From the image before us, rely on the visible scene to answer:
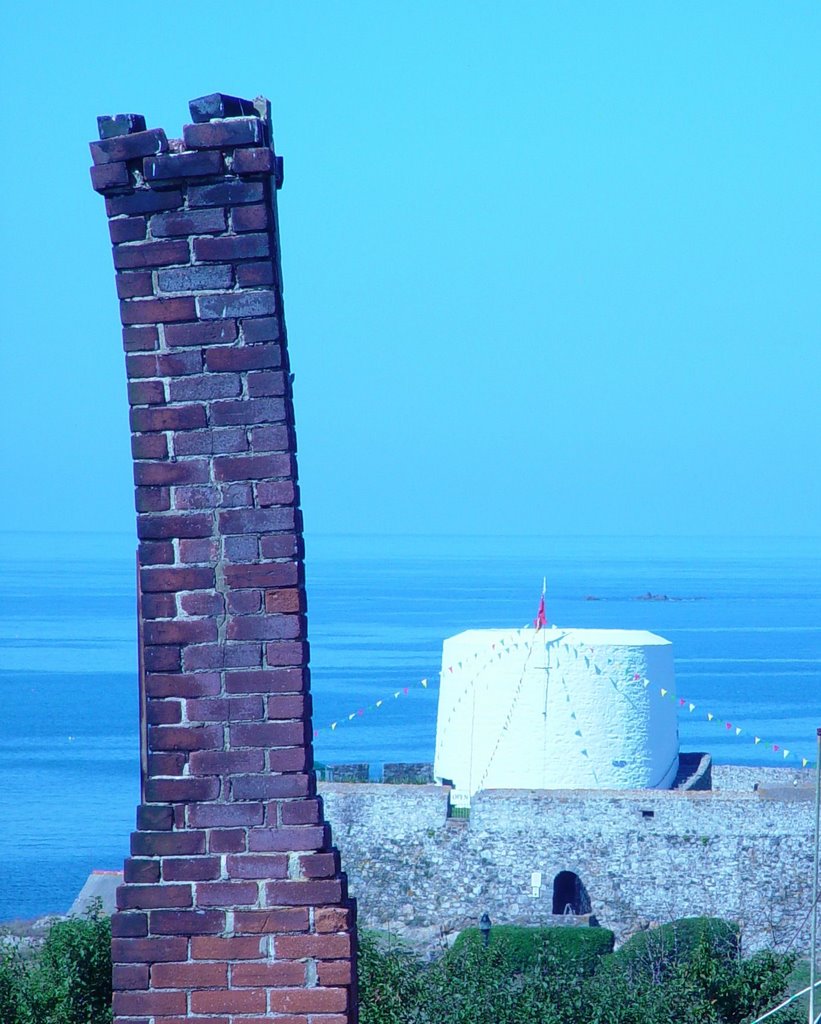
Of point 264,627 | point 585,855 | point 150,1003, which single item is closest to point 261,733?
point 264,627

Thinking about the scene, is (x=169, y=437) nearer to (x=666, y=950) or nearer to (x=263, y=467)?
(x=263, y=467)

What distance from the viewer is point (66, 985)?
1984 cm

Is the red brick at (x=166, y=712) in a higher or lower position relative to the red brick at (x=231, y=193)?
lower

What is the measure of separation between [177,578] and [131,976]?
4.51 ft

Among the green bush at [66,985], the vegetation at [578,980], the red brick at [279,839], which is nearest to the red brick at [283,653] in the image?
the red brick at [279,839]

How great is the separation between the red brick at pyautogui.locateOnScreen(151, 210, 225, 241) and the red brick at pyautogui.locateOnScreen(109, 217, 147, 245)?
0.16 ft

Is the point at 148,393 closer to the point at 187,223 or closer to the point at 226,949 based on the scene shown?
the point at 187,223

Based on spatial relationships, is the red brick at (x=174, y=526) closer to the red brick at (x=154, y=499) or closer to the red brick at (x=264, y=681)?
the red brick at (x=154, y=499)

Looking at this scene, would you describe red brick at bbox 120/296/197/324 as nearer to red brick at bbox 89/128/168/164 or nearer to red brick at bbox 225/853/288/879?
red brick at bbox 89/128/168/164

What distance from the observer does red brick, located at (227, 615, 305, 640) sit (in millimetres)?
5199

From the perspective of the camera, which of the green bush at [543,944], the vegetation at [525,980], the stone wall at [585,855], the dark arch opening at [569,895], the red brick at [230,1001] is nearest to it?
the red brick at [230,1001]

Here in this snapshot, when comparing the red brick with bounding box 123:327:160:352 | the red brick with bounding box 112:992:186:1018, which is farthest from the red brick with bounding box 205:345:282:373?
the red brick with bounding box 112:992:186:1018

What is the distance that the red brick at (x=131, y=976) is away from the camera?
510cm

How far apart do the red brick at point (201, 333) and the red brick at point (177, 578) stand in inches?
20.7
